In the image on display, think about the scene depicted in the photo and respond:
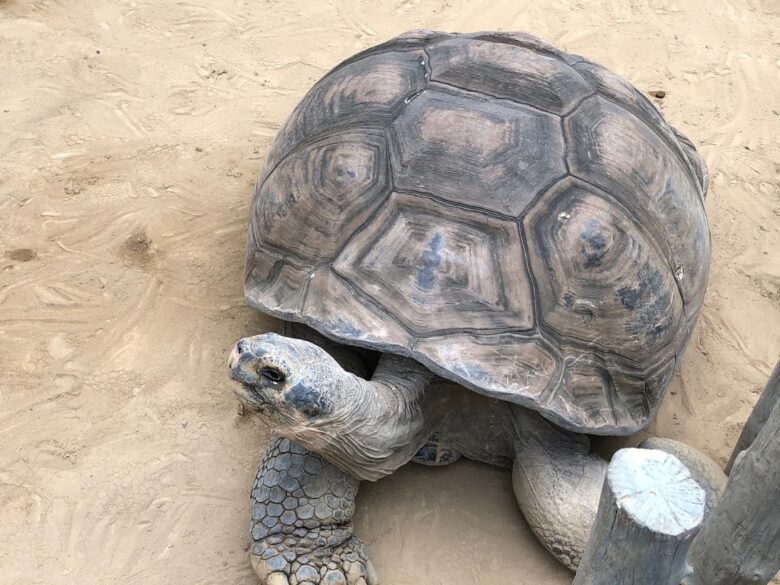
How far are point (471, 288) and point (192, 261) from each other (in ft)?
5.86

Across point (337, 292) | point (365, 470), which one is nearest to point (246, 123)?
point (337, 292)

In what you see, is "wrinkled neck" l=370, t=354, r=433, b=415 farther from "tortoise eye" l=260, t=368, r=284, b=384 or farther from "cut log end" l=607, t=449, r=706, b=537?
"cut log end" l=607, t=449, r=706, b=537

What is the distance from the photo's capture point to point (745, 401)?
3.82 metres

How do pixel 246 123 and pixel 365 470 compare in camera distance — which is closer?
pixel 365 470

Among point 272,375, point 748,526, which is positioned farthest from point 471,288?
point 748,526

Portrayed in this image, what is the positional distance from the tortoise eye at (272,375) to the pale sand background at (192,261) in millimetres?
1051

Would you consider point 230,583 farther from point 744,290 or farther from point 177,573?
point 744,290

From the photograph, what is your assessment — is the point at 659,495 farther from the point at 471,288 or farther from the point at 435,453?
the point at 435,453

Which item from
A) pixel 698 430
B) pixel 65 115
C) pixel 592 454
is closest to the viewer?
pixel 592 454

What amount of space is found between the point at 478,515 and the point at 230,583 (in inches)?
39.2

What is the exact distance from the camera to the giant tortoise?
2967 millimetres

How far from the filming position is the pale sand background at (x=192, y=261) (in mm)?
3209

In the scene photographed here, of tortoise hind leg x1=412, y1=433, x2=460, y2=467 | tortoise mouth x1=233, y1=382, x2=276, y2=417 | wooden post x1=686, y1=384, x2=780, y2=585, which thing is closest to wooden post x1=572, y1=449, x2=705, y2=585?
wooden post x1=686, y1=384, x2=780, y2=585

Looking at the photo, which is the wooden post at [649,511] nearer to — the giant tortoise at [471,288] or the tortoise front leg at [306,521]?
the giant tortoise at [471,288]
